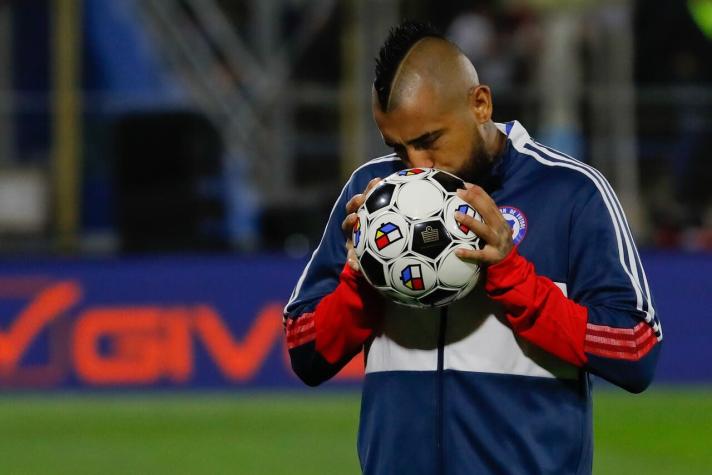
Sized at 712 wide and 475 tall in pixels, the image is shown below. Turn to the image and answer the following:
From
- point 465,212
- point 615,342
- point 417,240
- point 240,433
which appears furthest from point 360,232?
point 240,433

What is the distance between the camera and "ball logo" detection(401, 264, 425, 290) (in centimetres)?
349

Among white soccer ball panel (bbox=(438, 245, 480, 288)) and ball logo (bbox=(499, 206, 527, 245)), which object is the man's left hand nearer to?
white soccer ball panel (bbox=(438, 245, 480, 288))

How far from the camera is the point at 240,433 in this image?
10.2m

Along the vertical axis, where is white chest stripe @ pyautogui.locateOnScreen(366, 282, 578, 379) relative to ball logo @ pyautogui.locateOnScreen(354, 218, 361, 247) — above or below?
below

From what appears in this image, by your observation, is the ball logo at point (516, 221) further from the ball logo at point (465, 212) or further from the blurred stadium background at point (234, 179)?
the blurred stadium background at point (234, 179)

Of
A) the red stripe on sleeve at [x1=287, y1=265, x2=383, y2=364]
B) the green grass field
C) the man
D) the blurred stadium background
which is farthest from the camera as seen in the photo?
the blurred stadium background

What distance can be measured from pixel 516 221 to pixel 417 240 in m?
0.31

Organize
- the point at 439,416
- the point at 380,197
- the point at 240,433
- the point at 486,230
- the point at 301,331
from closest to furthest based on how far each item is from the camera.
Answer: the point at 486,230 → the point at 380,197 → the point at 439,416 → the point at 301,331 → the point at 240,433

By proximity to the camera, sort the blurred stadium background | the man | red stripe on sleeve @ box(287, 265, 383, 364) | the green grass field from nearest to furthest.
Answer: the man < red stripe on sleeve @ box(287, 265, 383, 364) < the green grass field < the blurred stadium background

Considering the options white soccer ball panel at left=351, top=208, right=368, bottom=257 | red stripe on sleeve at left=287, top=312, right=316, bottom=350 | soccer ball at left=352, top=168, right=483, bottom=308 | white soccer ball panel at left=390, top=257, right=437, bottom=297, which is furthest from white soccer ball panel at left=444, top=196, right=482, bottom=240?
red stripe on sleeve at left=287, top=312, right=316, bottom=350

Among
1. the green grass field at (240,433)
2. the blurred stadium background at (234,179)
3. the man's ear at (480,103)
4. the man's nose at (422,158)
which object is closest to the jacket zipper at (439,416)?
the man's nose at (422,158)

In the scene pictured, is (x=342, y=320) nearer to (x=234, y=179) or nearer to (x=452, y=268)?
(x=452, y=268)

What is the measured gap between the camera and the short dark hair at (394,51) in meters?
3.68

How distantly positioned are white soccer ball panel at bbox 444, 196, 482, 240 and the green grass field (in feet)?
17.0
